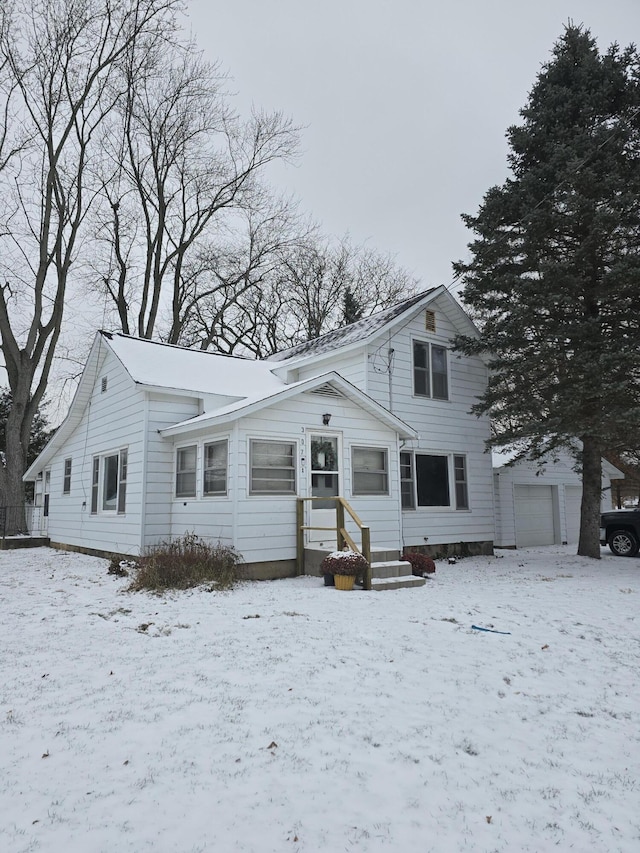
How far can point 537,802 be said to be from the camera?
2.94 meters

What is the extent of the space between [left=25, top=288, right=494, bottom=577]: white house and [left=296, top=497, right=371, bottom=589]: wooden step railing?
13 centimetres

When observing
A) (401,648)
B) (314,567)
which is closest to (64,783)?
(401,648)

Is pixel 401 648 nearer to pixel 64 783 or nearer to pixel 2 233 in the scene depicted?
pixel 64 783

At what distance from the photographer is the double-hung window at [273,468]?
1015cm

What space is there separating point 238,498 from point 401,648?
4.88m

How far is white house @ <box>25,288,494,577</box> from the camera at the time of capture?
33.9 ft

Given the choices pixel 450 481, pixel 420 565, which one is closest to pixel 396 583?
pixel 420 565

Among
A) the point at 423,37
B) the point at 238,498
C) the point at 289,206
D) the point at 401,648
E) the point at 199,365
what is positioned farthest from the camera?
the point at 289,206

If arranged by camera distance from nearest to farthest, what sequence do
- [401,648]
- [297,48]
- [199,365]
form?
[401,648], [199,365], [297,48]

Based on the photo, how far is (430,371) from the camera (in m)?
15.0

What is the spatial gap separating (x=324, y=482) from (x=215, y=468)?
213cm

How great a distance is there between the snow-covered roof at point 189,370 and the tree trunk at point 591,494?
7432 mm

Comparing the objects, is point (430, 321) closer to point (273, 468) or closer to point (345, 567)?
point (273, 468)

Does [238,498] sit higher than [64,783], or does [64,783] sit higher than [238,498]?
[238,498]
